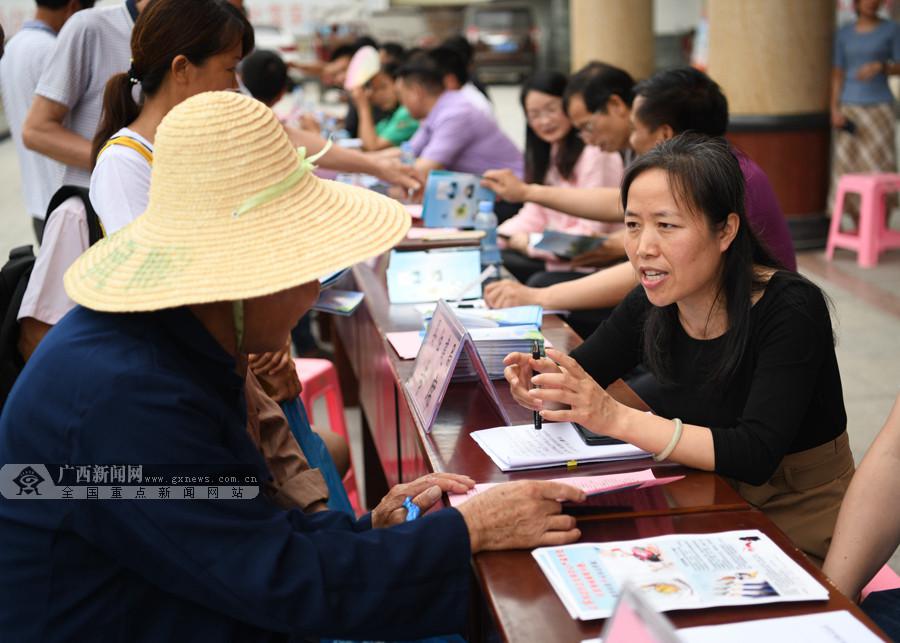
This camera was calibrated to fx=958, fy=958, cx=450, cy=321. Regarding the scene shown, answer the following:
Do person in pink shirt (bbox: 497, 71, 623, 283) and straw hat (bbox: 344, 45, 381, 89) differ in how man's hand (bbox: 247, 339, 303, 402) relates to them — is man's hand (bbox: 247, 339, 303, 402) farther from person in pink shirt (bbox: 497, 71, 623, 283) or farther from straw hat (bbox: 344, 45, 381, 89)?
straw hat (bbox: 344, 45, 381, 89)

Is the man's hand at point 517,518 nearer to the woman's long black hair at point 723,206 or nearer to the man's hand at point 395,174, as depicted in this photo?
the woman's long black hair at point 723,206

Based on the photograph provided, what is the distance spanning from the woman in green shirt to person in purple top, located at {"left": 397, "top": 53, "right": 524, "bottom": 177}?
106 centimetres

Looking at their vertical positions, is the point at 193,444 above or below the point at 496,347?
above

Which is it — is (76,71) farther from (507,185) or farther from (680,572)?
(680,572)

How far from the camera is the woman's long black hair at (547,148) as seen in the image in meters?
4.31

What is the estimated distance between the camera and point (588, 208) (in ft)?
11.4

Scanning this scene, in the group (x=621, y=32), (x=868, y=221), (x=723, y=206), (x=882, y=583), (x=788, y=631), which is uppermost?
(x=723, y=206)

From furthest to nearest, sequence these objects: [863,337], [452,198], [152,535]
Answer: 1. [863,337]
2. [452,198]
3. [152,535]

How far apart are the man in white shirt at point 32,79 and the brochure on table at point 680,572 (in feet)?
8.44

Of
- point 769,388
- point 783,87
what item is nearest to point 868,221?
point 783,87

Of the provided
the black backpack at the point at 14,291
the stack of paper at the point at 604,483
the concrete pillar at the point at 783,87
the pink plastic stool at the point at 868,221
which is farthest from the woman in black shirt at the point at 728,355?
the concrete pillar at the point at 783,87

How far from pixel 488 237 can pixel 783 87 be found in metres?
3.40

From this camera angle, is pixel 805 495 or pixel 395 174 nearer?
pixel 805 495

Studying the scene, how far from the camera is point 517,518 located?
1.43 meters
